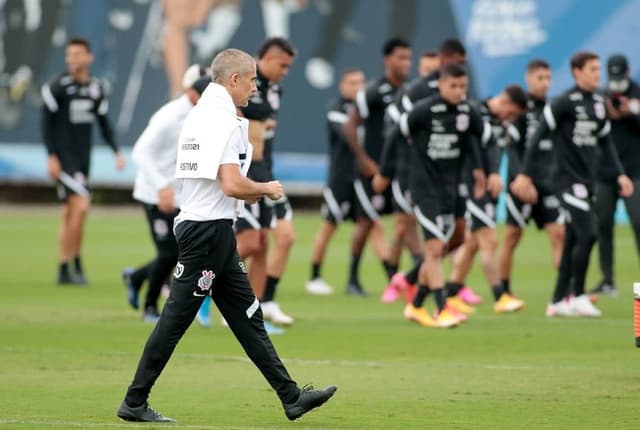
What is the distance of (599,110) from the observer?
15922 mm

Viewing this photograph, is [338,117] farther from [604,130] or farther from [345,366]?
[345,366]

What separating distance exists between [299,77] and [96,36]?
4.79 meters

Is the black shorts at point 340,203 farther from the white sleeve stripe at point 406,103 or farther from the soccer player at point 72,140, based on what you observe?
the white sleeve stripe at point 406,103

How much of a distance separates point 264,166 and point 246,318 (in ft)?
16.4

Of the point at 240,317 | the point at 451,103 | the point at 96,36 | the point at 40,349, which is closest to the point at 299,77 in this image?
the point at 96,36

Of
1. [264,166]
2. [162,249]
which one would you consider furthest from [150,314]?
[264,166]

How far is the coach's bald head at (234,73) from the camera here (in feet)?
30.3

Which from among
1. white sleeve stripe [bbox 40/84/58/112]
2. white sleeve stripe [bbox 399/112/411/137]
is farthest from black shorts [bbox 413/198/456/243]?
white sleeve stripe [bbox 40/84/58/112]

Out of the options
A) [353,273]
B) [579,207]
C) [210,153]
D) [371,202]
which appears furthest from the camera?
[371,202]

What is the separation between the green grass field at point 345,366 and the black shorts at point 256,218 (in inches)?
38.1

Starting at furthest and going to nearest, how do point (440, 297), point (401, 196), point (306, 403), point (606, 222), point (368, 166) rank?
point (606, 222), point (368, 166), point (401, 196), point (440, 297), point (306, 403)

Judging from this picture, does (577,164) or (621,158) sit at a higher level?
(577,164)

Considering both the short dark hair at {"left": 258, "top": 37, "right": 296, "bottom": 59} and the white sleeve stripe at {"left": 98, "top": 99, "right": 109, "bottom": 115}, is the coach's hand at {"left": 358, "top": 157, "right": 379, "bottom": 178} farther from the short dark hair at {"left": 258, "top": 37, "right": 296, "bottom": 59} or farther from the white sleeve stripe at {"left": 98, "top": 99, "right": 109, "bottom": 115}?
the short dark hair at {"left": 258, "top": 37, "right": 296, "bottom": 59}

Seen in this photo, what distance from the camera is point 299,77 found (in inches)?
1391
